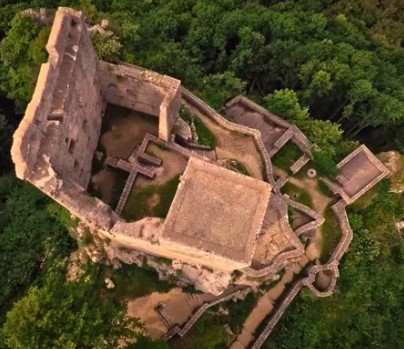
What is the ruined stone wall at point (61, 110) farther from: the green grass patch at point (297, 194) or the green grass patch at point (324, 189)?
the green grass patch at point (324, 189)

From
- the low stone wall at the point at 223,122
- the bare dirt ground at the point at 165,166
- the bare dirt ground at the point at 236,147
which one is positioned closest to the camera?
the bare dirt ground at the point at 165,166

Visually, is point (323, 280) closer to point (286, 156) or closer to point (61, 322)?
point (286, 156)

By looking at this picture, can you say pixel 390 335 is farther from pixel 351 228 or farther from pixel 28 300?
pixel 28 300

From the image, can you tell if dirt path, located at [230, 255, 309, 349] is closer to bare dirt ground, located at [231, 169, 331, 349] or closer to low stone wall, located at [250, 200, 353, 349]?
bare dirt ground, located at [231, 169, 331, 349]

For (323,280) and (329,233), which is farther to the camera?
(329,233)

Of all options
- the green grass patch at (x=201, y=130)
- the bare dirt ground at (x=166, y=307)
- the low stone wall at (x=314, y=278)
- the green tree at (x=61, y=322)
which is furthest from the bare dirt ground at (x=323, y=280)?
the green tree at (x=61, y=322)

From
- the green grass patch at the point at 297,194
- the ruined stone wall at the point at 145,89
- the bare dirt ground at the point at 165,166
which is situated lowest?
the green grass patch at the point at 297,194

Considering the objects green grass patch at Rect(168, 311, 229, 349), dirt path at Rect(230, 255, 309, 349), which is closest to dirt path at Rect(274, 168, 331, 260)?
dirt path at Rect(230, 255, 309, 349)

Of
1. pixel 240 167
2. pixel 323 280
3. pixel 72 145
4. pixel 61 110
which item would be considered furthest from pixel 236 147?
pixel 61 110
